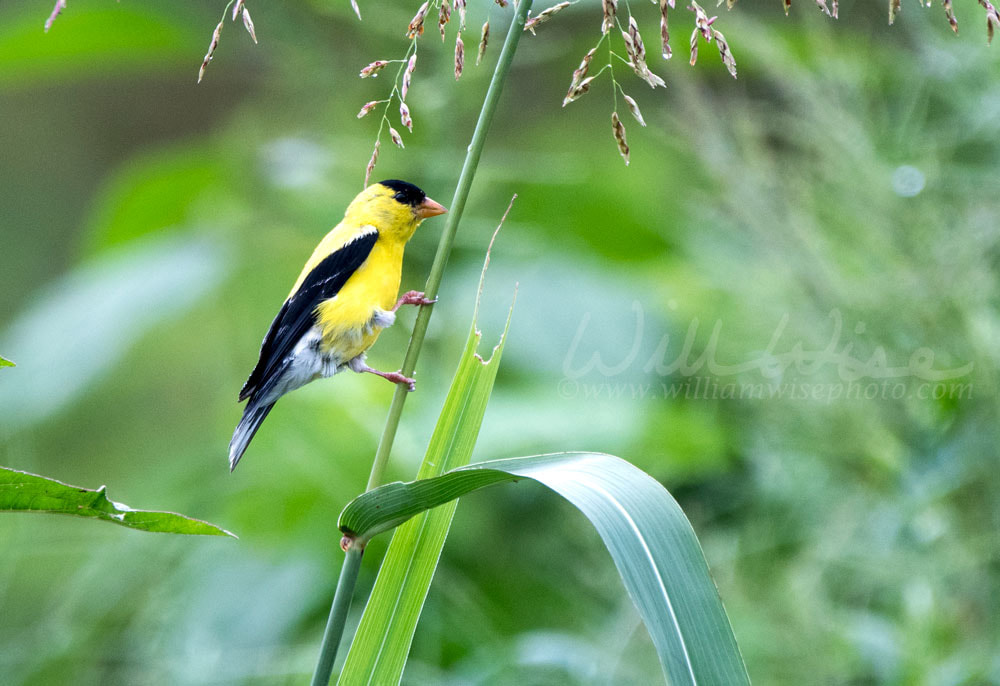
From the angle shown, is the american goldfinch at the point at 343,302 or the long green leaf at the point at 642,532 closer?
A: the long green leaf at the point at 642,532

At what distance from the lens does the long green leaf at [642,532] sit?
2.20 ft

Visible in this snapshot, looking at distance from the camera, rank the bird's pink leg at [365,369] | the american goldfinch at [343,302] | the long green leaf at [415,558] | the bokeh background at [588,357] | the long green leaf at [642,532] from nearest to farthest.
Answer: the long green leaf at [642,532] < the long green leaf at [415,558] < the bird's pink leg at [365,369] < the american goldfinch at [343,302] < the bokeh background at [588,357]

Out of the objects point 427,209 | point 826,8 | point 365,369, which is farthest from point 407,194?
point 826,8

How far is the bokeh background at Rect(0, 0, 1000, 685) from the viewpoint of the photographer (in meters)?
1.88

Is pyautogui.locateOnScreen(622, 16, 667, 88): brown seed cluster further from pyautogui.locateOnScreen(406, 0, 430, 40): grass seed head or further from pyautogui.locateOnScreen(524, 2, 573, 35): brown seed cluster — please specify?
pyautogui.locateOnScreen(406, 0, 430, 40): grass seed head


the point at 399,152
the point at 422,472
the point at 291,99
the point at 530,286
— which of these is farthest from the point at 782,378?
A: the point at 291,99

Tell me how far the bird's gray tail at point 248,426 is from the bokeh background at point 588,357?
81cm

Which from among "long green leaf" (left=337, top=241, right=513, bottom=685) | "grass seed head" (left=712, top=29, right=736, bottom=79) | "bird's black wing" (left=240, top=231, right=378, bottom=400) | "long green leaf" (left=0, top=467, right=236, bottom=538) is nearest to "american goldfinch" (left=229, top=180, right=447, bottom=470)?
"bird's black wing" (left=240, top=231, right=378, bottom=400)

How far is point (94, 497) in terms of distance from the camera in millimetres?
740

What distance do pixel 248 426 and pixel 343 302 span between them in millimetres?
257

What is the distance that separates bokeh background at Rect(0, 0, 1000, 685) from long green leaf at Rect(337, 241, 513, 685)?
938mm

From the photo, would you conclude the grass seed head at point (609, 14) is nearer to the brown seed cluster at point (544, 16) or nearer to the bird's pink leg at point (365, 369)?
the brown seed cluster at point (544, 16)

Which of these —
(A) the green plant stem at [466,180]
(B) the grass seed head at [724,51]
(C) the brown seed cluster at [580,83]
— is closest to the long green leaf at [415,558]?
(A) the green plant stem at [466,180]

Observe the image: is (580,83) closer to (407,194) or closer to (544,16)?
(544,16)
